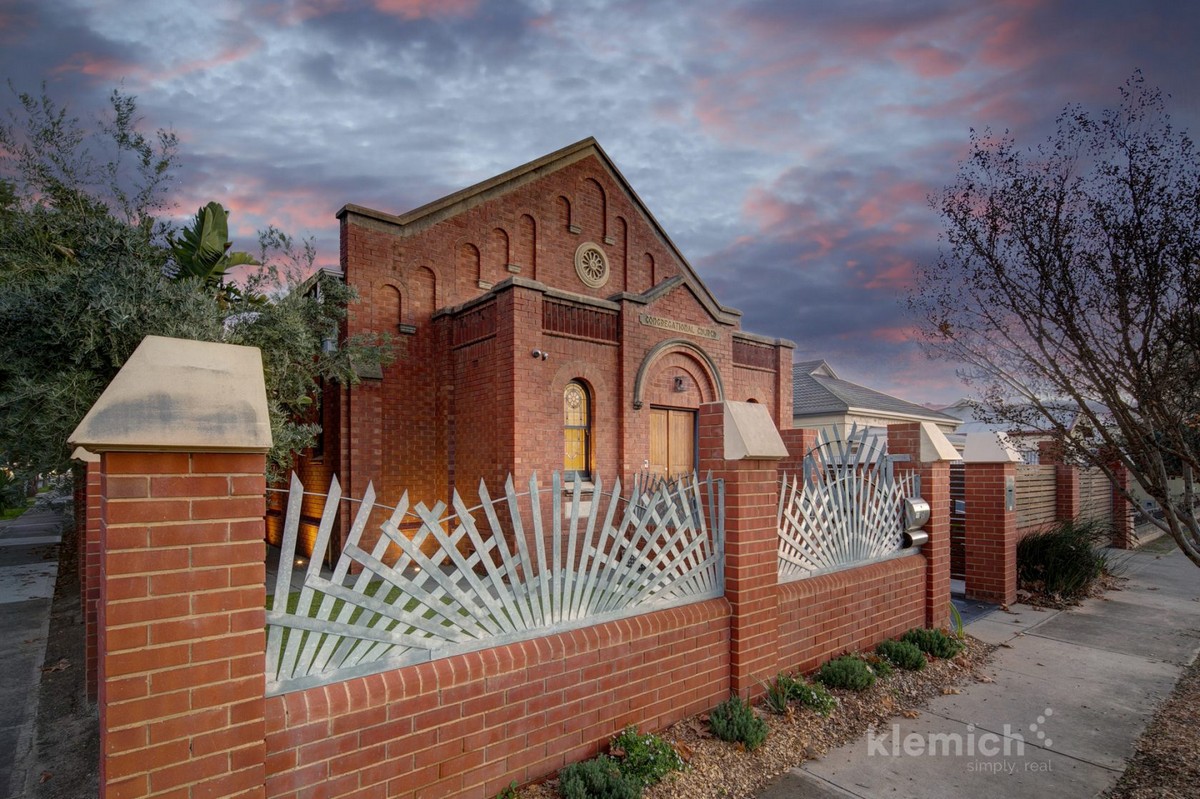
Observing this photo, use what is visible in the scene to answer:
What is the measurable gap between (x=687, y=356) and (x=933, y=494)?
645 cm

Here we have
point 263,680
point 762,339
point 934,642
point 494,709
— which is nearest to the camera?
point 263,680

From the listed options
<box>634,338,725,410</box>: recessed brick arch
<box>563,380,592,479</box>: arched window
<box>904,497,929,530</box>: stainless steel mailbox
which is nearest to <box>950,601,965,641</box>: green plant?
<box>904,497,929,530</box>: stainless steel mailbox

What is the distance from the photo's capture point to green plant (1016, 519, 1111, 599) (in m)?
8.27

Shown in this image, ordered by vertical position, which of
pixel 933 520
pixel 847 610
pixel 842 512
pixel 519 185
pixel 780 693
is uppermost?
pixel 519 185

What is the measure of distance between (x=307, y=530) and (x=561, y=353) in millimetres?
6567

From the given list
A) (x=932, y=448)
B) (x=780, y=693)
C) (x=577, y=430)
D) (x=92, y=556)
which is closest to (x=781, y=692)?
(x=780, y=693)

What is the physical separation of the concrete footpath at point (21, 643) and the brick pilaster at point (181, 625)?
267 centimetres

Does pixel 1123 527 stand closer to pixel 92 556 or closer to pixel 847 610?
pixel 847 610

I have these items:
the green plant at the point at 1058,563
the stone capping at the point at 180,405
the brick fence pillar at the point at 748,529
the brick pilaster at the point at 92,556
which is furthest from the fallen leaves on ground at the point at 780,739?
the green plant at the point at 1058,563

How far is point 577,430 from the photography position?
35.8 ft

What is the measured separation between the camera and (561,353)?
10453 millimetres

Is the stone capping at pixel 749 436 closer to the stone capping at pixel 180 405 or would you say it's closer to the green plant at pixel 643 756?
the green plant at pixel 643 756

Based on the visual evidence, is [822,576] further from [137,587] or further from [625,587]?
[137,587]

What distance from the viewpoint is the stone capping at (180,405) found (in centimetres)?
215
